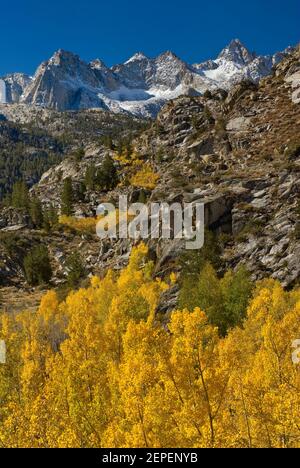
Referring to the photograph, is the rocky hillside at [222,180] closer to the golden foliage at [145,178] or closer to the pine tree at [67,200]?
the golden foliage at [145,178]

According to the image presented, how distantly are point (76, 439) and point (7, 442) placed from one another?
239 centimetres

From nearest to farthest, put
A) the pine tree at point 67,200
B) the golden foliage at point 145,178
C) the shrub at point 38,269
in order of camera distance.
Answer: the shrub at point 38,269, the golden foliage at point 145,178, the pine tree at point 67,200

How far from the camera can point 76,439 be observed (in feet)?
52.1

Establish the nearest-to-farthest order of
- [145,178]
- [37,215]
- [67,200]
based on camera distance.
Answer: [37,215] < [67,200] < [145,178]

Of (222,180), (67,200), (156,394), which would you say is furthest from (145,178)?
(156,394)

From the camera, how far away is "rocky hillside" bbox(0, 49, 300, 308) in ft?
207

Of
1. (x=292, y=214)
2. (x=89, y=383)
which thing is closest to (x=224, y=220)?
(x=292, y=214)

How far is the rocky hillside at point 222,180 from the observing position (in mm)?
62969

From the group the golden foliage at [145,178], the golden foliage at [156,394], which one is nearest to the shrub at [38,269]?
the golden foliage at [145,178]

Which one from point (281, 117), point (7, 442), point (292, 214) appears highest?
point (281, 117)

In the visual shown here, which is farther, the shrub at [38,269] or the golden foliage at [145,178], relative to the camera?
the golden foliage at [145,178]

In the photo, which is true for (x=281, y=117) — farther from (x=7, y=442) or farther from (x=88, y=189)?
(x=7, y=442)

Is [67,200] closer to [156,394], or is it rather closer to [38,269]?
[38,269]

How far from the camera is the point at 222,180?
267 feet
